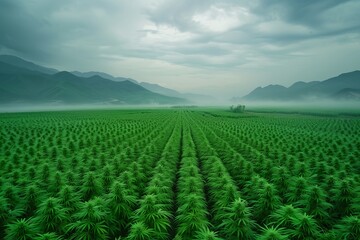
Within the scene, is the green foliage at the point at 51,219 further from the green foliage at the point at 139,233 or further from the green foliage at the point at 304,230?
the green foliage at the point at 304,230

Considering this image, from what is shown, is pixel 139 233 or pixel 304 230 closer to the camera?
pixel 139 233

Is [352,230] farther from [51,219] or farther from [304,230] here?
[51,219]

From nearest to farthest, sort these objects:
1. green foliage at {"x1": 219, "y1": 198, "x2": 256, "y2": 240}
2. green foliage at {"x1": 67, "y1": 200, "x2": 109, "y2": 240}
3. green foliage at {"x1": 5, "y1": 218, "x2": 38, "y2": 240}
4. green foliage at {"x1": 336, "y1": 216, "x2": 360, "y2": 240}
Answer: green foliage at {"x1": 5, "y1": 218, "x2": 38, "y2": 240}
green foliage at {"x1": 336, "y1": 216, "x2": 360, "y2": 240}
green foliage at {"x1": 67, "y1": 200, "x2": 109, "y2": 240}
green foliage at {"x1": 219, "y1": 198, "x2": 256, "y2": 240}

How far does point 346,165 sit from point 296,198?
6774mm

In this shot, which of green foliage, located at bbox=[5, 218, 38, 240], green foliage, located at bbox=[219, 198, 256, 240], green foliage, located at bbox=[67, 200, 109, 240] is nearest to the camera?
green foliage, located at bbox=[5, 218, 38, 240]

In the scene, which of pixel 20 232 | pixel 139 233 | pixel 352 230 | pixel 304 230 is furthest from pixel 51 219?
pixel 352 230

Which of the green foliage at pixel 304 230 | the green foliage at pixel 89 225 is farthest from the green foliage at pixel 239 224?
the green foliage at pixel 89 225

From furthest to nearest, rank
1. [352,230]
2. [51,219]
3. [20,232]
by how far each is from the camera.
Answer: [51,219]
[352,230]
[20,232]

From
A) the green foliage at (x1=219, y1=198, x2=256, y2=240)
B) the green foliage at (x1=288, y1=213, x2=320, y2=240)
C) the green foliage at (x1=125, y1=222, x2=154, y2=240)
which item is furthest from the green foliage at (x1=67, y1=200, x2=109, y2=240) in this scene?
the green foliage at (x1=288, y1=213, x2=320, y2=240)

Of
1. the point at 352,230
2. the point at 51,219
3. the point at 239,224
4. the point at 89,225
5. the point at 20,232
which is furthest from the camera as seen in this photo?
the point at 51,219

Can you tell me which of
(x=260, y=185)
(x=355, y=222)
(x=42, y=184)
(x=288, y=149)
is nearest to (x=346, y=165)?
(x=288, y=149)

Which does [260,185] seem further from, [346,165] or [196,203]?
[346,165]

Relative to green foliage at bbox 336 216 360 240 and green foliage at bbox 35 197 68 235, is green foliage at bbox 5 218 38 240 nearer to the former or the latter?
green foliage at bbox 35 197 68 235

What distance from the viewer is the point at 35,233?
5.91m
